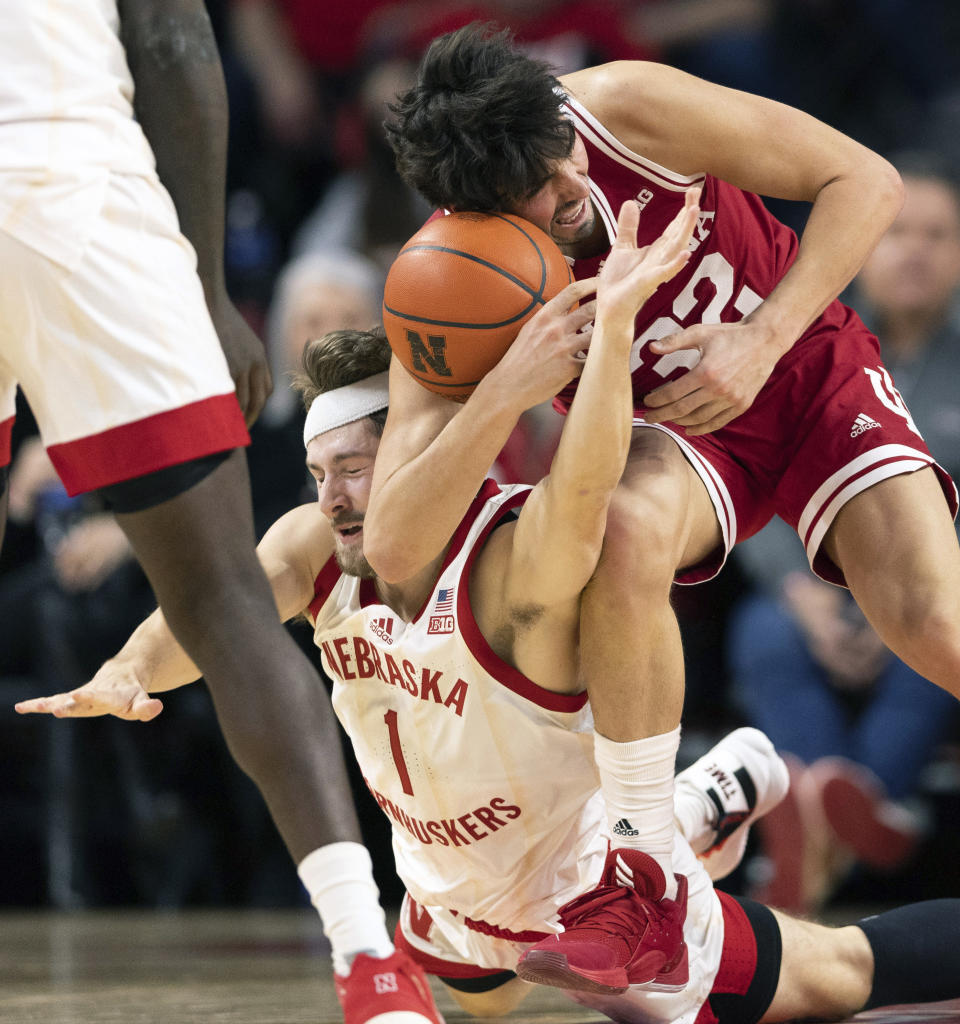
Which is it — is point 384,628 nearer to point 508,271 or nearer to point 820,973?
point 508,271

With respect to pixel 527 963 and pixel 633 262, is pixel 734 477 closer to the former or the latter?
pixel 633 262

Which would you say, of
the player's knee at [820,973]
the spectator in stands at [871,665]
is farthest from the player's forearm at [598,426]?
the spectator in stands at [871,665]

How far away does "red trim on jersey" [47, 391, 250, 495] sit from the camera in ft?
6.33

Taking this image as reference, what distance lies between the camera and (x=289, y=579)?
2.82 metres

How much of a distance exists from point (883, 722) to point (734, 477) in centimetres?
266

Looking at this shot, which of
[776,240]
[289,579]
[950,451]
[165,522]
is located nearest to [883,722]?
[950,451]

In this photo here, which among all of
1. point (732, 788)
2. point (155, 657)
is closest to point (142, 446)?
point (155, 657)

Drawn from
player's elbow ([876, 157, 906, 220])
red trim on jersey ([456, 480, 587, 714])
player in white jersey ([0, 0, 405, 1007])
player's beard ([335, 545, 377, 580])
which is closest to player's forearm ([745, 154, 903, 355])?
player's elbow ([876, 157, 906, 220])

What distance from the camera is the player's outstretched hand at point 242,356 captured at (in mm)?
2293

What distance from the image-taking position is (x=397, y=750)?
2689 mm

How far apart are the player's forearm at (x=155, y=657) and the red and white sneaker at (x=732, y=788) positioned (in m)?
1.22

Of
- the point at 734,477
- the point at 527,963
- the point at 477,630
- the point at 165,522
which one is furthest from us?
the point at 734,477

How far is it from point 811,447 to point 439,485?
92 cm

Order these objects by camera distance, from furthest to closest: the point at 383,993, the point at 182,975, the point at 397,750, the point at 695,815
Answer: the point at 182,975 → the point at 695,815 → the point at 397,750 → the point at 383,993
